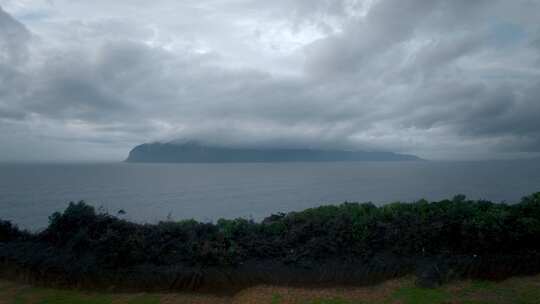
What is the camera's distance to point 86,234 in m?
8.64

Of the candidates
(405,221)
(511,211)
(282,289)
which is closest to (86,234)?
(282,289)

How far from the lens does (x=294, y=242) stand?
29.0 ft

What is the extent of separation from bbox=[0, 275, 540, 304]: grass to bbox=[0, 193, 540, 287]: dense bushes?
0.47 m

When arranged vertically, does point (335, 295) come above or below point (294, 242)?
below

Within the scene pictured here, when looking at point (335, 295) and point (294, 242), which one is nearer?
point (335, 295)

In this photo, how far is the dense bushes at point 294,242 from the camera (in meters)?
8.16

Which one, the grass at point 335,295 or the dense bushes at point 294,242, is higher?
the dense bushes at point 294,242

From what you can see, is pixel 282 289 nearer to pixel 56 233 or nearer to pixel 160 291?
pixel 160 291

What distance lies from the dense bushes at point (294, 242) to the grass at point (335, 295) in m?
0.47

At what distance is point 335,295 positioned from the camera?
7.32 metres

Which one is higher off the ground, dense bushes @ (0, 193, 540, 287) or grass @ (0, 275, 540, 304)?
dense bushes @ (0, 193, 540, 287)

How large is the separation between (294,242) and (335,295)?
6.06 ft

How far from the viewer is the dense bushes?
816 cm

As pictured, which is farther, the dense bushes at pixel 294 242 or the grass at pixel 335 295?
the dense bushes at pixel 294 242
